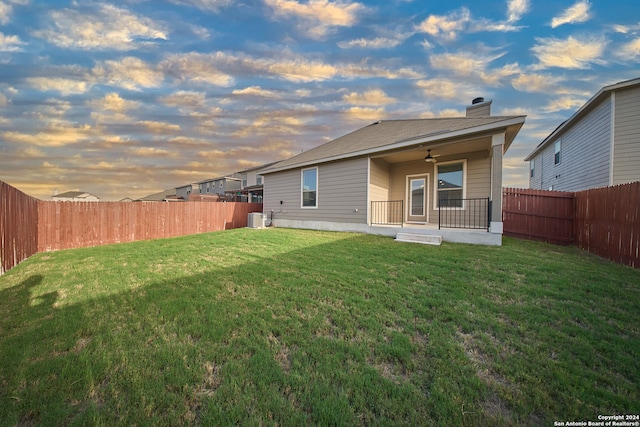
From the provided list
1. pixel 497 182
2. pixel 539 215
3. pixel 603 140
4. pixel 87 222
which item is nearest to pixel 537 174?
pixel 603 140

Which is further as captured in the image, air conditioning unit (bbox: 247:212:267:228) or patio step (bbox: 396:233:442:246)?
air conditioning unit (bbox: 247:212:267:228)

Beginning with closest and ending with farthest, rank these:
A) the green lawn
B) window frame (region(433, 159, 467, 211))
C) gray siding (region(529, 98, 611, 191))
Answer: the green lawn < gray siding (region(529, 98, 611, 191)) < window frame (region(433, 159, 467, 211))

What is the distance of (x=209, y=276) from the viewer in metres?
4.47

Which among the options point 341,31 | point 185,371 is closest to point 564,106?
point 341,31

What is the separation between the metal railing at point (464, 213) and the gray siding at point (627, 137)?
406 cm

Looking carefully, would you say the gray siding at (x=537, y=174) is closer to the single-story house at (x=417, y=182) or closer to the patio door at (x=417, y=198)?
the single-story house at (x=417, y=182)

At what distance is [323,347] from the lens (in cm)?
236

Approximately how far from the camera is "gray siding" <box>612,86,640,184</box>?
7.57 meters

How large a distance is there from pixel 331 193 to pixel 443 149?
14.5 feet

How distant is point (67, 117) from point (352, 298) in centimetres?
1173

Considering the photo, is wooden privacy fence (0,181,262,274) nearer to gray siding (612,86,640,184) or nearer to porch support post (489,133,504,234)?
porch support post (489,133,504,234)

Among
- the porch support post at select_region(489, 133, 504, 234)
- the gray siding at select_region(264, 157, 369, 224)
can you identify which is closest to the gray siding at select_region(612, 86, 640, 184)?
the porch support post at select_region(489, 133, 504, 234)

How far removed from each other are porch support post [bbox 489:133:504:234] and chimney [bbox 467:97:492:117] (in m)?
4.29

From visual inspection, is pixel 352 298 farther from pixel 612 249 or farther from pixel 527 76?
pixel 527 76
